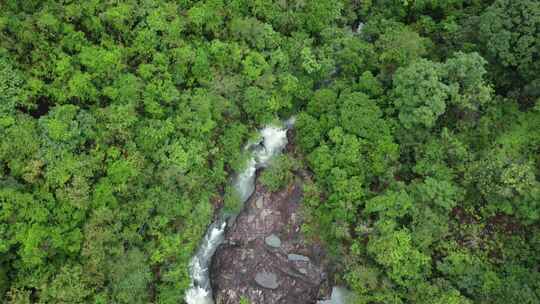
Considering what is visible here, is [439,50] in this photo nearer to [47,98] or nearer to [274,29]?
[274,29]

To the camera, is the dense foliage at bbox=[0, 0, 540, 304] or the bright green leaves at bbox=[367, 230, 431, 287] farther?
the bright green leaves at bbox=[367, 230, 431, 287]

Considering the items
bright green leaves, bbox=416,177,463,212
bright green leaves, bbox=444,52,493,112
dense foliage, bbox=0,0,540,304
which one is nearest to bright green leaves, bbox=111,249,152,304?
dense foliage, bbox=0,0,540,304

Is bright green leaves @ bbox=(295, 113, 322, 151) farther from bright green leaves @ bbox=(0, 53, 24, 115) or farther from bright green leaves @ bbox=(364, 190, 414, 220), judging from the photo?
bright green leaves @ bbox=(0, 53, 24, 115)

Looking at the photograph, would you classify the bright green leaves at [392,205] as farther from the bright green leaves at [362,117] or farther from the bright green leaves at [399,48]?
the bright green leaves at [399,48]

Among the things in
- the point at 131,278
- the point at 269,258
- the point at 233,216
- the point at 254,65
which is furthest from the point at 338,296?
the point at 254,65

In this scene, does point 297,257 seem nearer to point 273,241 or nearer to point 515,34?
point 273,241

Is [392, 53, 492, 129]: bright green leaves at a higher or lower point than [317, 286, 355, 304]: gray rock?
higher

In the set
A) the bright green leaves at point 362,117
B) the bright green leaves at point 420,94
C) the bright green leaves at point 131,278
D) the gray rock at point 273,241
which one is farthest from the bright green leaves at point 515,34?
the bright green leaves at point 131,278
